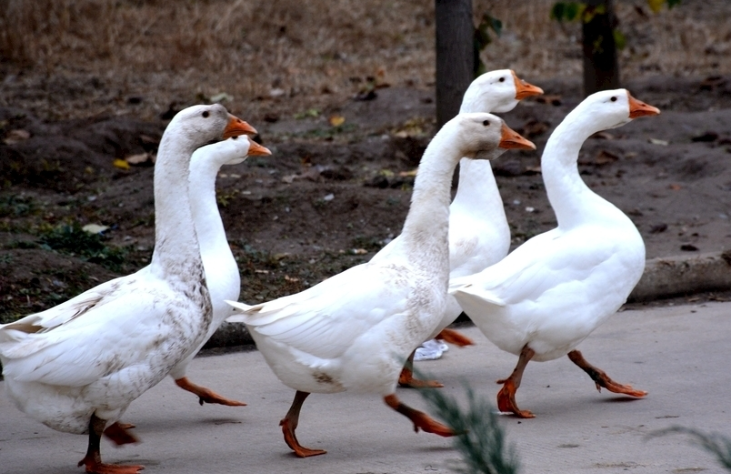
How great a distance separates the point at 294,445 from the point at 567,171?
1.97m

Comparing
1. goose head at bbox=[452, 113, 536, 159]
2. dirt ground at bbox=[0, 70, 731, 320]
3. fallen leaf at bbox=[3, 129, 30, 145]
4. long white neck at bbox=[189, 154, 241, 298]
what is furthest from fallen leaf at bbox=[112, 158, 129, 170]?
goose head at bbox=[452, 113, 536, 159]

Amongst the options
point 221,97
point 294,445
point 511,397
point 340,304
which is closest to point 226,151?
point 340,304

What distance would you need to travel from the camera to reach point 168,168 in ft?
13.6

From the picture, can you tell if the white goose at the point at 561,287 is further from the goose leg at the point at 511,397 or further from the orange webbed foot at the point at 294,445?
the orange webbed foot at the point at 294,445

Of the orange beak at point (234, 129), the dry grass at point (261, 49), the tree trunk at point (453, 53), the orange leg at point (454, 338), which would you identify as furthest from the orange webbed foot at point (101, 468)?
the dry grass at point (261, 49)

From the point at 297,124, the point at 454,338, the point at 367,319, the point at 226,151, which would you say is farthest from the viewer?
the point at 297,124

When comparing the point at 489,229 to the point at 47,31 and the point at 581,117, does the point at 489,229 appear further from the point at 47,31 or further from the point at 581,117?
the point at 47,31

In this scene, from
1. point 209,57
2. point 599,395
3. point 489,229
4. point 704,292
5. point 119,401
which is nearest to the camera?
point 119,401

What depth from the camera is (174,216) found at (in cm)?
413

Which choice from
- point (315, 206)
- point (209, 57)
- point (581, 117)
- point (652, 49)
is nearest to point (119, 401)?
point (581, 117)

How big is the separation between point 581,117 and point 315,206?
3.08 metres

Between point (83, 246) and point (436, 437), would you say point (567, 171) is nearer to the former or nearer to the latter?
point (436, 437)

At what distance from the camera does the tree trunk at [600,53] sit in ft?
32.3

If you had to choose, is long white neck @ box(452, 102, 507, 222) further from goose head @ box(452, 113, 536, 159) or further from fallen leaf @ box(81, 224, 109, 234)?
fallen leaf @ box(81, 224, 109, 234)
